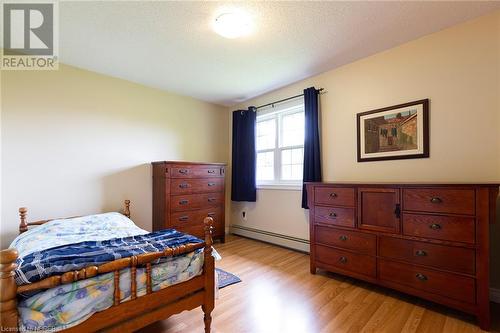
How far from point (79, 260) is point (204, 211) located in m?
2.29

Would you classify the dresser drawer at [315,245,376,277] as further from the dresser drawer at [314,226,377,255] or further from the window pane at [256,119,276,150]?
the window pane at [256,119,276,150]

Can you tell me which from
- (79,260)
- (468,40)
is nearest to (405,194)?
(468,40)

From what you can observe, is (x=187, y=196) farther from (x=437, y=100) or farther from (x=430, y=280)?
(x=437, y=100)

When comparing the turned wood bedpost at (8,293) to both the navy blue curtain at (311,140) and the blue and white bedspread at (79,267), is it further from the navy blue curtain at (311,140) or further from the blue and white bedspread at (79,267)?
the navy blue curtain at (311,140)

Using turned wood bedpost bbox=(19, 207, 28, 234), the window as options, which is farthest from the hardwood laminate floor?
turned wood bedpost bbox=(19, 207, 28, 234)

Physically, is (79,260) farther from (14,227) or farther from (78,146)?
(78,146)

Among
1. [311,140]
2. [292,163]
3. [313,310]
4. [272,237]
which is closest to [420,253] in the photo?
[313,310]

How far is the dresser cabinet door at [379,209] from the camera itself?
2057 mm

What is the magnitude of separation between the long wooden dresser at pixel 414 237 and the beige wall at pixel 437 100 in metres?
0.50

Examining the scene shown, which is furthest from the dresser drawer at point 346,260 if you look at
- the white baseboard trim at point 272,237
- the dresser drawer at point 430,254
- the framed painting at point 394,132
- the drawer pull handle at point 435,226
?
the framed painting at point 394,132

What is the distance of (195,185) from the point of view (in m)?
3.46

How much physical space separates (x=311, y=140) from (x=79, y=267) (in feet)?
8.81

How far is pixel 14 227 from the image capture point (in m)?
2.46

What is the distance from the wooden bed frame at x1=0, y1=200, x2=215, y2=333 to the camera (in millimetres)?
1054
